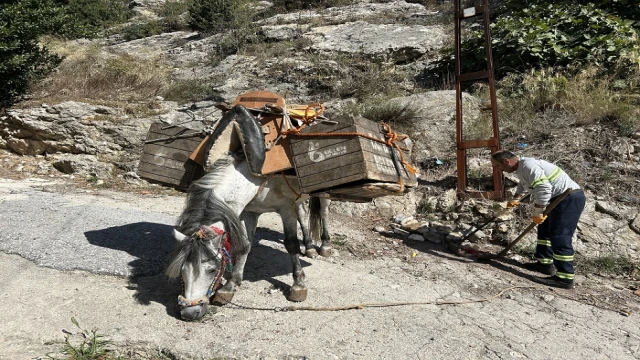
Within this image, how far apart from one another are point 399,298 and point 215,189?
6.55 ft

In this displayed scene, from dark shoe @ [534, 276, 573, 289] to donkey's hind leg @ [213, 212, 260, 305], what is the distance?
3.22 metres

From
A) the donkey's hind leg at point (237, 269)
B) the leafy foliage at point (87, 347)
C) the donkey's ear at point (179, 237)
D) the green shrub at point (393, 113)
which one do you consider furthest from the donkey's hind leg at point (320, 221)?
the green shrub at point (393, 113)

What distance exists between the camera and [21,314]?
3160 millimetres

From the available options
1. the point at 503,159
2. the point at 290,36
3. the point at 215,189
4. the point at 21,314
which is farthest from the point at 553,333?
the point at 290,36

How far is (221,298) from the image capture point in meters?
3.61

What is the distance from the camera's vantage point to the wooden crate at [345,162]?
10.8ft

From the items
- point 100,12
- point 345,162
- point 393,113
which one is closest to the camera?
point 345,162

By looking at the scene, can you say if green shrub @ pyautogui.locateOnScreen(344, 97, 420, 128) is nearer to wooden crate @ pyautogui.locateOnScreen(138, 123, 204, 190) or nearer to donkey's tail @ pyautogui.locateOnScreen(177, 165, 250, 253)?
wooden crate @ pyautogui.locateOnScreen(138, 123, 204, 190)

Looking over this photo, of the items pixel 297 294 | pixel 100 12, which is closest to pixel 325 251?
pixel 297 294

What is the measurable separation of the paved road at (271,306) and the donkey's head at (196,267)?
0.67 feet

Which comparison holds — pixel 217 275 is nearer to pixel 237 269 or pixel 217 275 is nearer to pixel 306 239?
pixel 237 269

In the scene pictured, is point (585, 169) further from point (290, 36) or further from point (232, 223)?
point (290, 36)

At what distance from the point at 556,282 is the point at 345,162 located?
9.72ft

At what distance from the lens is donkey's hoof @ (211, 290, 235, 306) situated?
360 cm
